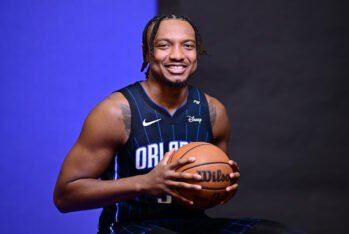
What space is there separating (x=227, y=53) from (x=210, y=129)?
114cm

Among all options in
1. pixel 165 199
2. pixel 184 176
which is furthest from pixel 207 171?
pixel 165 199

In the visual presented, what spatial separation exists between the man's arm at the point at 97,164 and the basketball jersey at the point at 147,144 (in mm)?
47

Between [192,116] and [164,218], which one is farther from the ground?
[192,116]

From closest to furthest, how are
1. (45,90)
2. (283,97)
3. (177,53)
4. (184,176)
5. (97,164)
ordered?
1. (184,176)
2. (97,164)
3. (177,53)
4. (45,90)
5. (283,97)

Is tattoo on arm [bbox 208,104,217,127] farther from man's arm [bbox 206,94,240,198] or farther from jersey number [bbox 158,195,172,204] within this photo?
jersey number [bbox 158,195,172,204]

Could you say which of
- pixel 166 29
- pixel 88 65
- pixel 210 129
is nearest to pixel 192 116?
pixel 210 129

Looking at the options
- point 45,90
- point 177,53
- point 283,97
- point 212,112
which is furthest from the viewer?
point 283,97

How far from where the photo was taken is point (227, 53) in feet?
10.2

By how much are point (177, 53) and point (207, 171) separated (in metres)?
0.52

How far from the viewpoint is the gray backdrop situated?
3.11 meters

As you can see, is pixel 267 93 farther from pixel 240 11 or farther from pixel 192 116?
pixel 192 116

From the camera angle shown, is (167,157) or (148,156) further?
(148,156)

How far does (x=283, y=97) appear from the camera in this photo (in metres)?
3.17

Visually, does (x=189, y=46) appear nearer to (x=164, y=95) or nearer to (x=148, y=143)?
(x=164, y=95)
